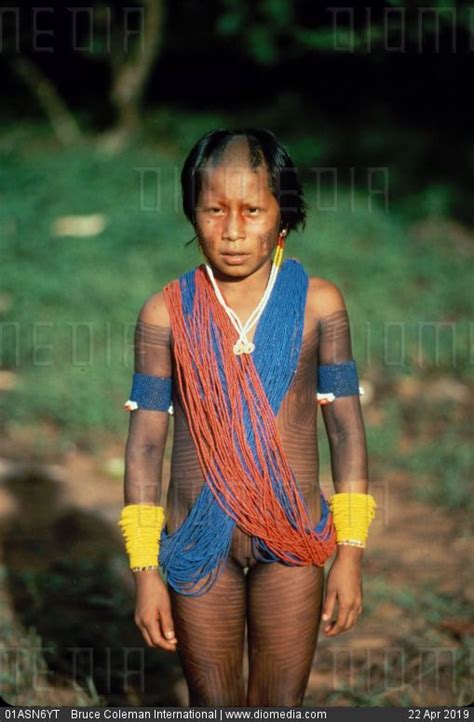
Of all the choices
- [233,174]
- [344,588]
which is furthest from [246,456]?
[233,174]

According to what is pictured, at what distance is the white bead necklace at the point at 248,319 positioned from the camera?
8.44ft

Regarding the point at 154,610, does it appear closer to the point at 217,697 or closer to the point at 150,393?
the point at 217,697

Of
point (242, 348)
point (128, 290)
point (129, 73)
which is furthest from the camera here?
point (129, 73)

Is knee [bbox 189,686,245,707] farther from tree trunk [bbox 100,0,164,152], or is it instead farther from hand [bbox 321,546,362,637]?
tree trunk [bbox 100,0,164,152]

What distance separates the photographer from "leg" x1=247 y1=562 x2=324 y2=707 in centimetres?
260

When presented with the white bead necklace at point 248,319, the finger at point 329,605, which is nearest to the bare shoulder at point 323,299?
the white bead necklace at point 248,319

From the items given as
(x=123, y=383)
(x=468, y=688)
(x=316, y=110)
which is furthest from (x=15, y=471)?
(x=316, y=110)

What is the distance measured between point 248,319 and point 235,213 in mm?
278

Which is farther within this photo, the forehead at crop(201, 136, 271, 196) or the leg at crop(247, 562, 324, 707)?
the leg at crop(247, 562, 324, 707)

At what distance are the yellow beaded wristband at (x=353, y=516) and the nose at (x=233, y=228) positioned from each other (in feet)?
2.27

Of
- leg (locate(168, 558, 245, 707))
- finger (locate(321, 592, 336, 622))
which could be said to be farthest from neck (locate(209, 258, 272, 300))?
finger (locate(321, 592, 336, 622))

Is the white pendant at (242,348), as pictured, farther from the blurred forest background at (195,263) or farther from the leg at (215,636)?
the blurred forest background at (195,263)

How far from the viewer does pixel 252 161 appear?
8.18 ft

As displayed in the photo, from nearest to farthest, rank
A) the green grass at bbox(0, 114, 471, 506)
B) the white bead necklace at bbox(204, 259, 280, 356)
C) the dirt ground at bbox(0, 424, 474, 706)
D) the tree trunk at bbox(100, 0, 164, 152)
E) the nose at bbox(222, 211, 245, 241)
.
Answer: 1. the nose at bbox(222, 211, 245, 241)
2. the white bead necklace at bbox(204, 259, 280, 356)
3. the dirt ground at bbox(0, 424, 474, 706)
4. the green grass at bbox(0, 114, 471, 506)
5. the tree trunk at bbox(100, 0, 164, 152)
